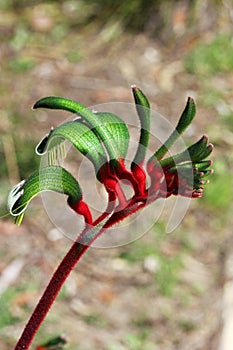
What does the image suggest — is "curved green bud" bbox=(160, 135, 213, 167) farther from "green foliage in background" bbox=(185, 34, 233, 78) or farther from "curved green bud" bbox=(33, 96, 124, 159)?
"green foliage in background" bbox=(185, 34, 233, 78)

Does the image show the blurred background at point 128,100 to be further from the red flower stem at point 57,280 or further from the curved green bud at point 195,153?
the curved green bud at point 195,153

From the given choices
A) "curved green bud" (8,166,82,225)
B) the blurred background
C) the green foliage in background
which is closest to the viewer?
"curved green bud" (8,166,82,225)

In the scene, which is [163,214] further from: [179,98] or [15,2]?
[15,2]

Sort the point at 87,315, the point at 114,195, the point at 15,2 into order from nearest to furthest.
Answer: the point at 114,195
the point at 87,315
the point at 15,2

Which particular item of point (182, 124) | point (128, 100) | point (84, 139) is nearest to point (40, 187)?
point (84, 139)

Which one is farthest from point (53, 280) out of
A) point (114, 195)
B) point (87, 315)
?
point (87, 315)

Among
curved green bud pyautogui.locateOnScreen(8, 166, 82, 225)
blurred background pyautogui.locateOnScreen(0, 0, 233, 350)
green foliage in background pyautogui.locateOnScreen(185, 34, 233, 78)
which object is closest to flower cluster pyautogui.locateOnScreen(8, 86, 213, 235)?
curved green bud pyautogui.locateOnScreen(8, 166, 82, 225)

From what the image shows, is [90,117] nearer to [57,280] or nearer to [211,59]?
[57,280]
